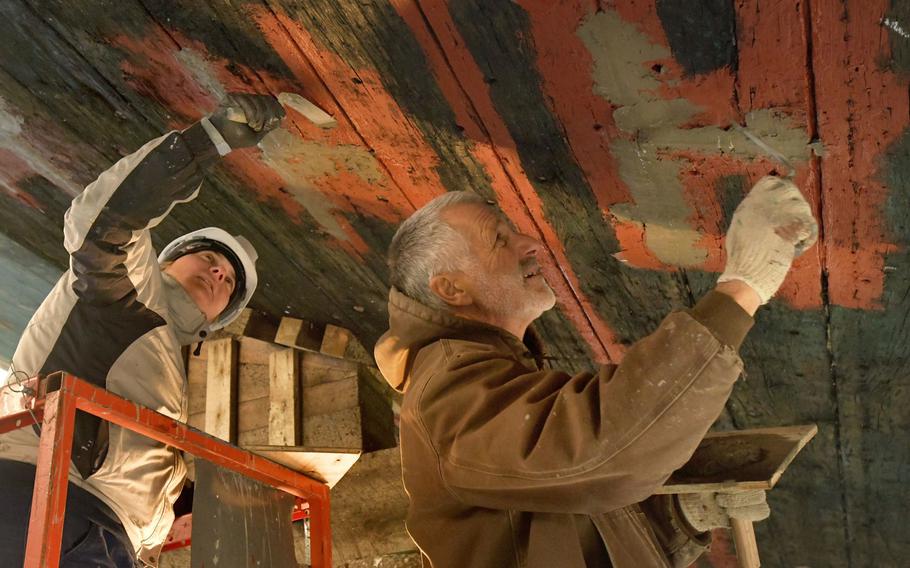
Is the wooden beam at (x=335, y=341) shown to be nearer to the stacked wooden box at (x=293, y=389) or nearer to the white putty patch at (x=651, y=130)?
the stacked wooden box at (x=293, y=389)

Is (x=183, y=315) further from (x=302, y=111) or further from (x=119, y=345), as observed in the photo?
(x=302, y=111)

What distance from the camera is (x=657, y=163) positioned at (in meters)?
2.36

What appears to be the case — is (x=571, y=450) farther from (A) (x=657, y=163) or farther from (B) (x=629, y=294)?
(B) (x=629, y=294)

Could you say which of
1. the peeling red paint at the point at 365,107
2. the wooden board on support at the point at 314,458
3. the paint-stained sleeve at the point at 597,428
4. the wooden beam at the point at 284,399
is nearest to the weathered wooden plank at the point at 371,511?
the wooden beam at the point at 284,399

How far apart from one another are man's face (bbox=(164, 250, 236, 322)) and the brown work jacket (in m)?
1.20

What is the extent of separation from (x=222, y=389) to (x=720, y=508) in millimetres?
2722

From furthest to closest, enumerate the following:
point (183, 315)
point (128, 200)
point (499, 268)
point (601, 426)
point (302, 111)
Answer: point (183, 315) < point (302, 111) < point (128, 200) < point (499, 268) < point (601, 426)

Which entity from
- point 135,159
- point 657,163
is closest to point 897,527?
point 657,163

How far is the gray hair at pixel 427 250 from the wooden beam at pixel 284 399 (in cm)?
177

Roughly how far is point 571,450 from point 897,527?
260 cm

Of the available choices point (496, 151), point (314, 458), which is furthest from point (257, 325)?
point (496, 151)

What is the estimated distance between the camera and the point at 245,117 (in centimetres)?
259

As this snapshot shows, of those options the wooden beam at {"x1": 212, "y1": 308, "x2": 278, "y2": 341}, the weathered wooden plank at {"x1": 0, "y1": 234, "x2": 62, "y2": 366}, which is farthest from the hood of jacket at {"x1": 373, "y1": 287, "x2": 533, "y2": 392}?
the weathered wooden plank at {"x1": 0, "y1": 234, "x2": 62, "y2": 366}

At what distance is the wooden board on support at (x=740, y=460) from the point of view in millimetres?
2033
